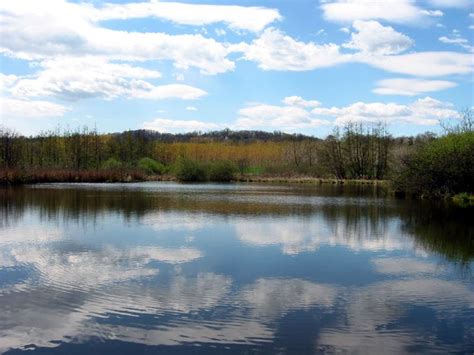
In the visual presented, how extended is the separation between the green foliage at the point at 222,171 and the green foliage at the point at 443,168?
1301 inches

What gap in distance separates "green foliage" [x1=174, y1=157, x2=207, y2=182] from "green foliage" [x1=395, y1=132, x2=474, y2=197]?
108 ft

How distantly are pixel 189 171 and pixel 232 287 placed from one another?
54781mm

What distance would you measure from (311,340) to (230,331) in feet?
3.75

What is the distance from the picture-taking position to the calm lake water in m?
6.79

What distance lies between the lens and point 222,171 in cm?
6631

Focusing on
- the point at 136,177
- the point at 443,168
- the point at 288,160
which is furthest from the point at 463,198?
the point at 288,160

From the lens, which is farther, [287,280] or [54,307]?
[287,280]

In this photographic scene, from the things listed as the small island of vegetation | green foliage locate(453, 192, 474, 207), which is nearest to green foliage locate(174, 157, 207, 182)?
the small island of vegetation

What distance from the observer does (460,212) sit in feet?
80.4

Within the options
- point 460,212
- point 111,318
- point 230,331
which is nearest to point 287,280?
point 230,331

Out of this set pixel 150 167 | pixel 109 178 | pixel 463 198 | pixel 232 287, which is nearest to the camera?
pixel 232 287

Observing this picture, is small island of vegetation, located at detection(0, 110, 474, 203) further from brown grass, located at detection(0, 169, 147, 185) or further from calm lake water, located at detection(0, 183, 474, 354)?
calm lake water, located at detection(0, 183, 474, 354)

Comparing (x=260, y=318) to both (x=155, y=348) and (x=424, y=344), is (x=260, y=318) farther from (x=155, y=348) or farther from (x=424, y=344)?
(x=424, y=344)

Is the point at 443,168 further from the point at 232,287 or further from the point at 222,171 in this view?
the point at 222,171
